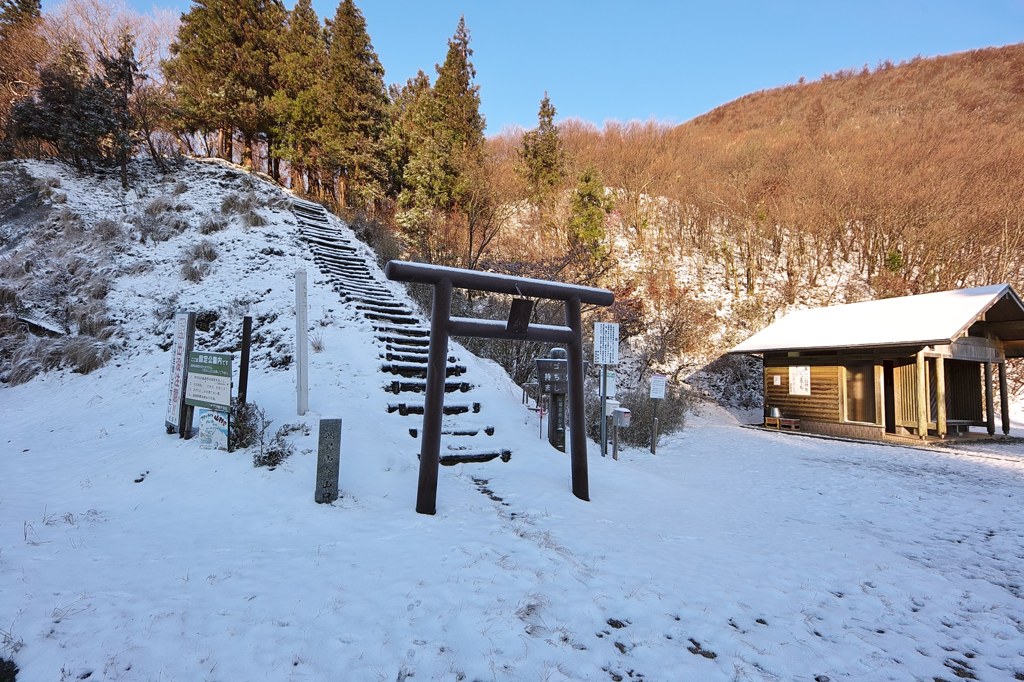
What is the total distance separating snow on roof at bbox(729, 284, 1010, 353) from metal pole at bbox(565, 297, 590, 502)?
11620 mm

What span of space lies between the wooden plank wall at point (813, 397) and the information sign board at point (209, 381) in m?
16.5

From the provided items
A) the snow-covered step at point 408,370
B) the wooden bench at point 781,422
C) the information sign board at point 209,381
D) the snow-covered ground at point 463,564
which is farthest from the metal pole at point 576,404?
the wooden bench at point 781,422

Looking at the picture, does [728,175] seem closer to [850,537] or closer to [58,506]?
[850,537]

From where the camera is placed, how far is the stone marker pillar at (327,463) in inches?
179

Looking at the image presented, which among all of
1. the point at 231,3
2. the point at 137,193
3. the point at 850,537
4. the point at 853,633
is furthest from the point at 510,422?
the point at 231,3

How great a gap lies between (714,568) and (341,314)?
882 cm

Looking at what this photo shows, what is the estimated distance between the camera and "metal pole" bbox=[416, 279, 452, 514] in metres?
4.58

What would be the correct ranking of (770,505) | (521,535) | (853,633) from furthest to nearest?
(770,505), (521,535), (853,633)

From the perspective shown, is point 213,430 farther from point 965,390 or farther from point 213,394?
point 965,390

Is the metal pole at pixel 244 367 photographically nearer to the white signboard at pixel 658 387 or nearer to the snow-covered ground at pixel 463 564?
the snow-covered ground at pixel 463 564

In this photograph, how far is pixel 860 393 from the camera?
13.9 metres

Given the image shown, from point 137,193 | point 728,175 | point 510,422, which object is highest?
point 728,175

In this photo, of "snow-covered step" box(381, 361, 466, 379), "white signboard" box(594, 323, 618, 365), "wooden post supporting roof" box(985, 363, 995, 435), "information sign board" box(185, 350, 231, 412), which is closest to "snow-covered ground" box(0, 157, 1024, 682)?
"snow-covered step" box(381, 361, 466, 379)

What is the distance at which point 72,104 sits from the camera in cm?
1521
